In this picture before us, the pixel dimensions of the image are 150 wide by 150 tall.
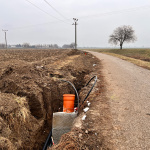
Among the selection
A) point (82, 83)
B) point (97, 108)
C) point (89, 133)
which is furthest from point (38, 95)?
point (82, 83)

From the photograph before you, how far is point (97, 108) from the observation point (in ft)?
14.7

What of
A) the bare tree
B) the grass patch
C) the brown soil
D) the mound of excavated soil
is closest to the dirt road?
the brown soil

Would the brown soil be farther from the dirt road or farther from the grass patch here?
the grass patch

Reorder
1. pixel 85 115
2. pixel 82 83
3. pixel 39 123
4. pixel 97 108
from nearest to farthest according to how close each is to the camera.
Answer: pixel 85 115 < pixel 97 108 < pixel 39 123 < pixel 82 83

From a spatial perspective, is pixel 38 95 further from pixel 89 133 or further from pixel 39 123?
pixel 89 133

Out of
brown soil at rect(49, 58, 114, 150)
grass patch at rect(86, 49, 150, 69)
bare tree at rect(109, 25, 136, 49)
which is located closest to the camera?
brown soil at rect(49, 58, 114, 150)

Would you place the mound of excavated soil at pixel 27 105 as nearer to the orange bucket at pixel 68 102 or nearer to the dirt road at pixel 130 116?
the orange bucket at pixel 68 102

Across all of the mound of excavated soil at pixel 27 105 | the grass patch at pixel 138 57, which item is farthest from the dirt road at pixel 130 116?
the grass patch at pixel 138 57

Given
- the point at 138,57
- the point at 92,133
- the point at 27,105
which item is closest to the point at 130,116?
the point at 92,133

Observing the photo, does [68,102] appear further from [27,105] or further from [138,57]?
[138,57]

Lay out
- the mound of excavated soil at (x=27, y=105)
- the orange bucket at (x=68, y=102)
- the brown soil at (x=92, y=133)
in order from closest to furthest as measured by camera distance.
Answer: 1. the brown soil at (x=92, y=133)
2. the mound of excavated soil at (x=27, y=105)
3. the orange bucket at (x=68, y=102)

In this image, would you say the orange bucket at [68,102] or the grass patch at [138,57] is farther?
the grass patch at [138,57]

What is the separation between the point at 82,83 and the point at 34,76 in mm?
3038

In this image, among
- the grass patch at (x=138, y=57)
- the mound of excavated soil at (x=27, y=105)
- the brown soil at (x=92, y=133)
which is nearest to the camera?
the brown soil at (x=92, y=133)
